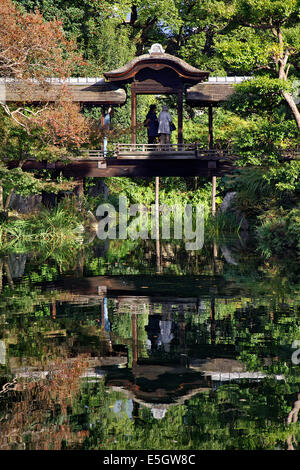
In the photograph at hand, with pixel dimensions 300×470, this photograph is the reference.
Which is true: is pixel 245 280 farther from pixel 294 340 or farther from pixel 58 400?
pixel 58 400

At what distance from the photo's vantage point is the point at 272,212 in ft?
65.6

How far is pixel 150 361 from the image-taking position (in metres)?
6.41

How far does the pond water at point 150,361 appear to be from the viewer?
4602 millimetres

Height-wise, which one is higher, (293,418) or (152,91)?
(152,91)

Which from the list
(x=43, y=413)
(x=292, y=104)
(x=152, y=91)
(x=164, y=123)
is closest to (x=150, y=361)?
(x=43, y=413)

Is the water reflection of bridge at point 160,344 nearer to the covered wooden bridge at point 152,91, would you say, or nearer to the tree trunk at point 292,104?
the tree trunk at point 292,104

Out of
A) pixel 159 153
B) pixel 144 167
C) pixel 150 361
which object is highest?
pixel 159 153

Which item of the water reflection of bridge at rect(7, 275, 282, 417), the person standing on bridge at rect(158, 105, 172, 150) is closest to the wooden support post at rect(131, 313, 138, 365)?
the water reflection of bridge at rect(7, 275, 282, 417)

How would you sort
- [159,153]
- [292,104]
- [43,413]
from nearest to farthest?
[43,413] < [292,104] < [159,153]

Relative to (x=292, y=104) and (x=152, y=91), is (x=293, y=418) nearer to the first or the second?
(x=292, y=104)

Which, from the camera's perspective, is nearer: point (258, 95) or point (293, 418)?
point (293, 418)

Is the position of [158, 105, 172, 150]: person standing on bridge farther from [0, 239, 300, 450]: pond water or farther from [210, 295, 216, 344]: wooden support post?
[210, 295, 216, 344]: wooden support post

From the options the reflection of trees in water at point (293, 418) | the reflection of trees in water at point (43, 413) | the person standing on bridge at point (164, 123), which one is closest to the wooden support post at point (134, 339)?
the reflection of trees in water at point (43, 413)

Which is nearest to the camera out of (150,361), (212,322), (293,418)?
(293,418)
